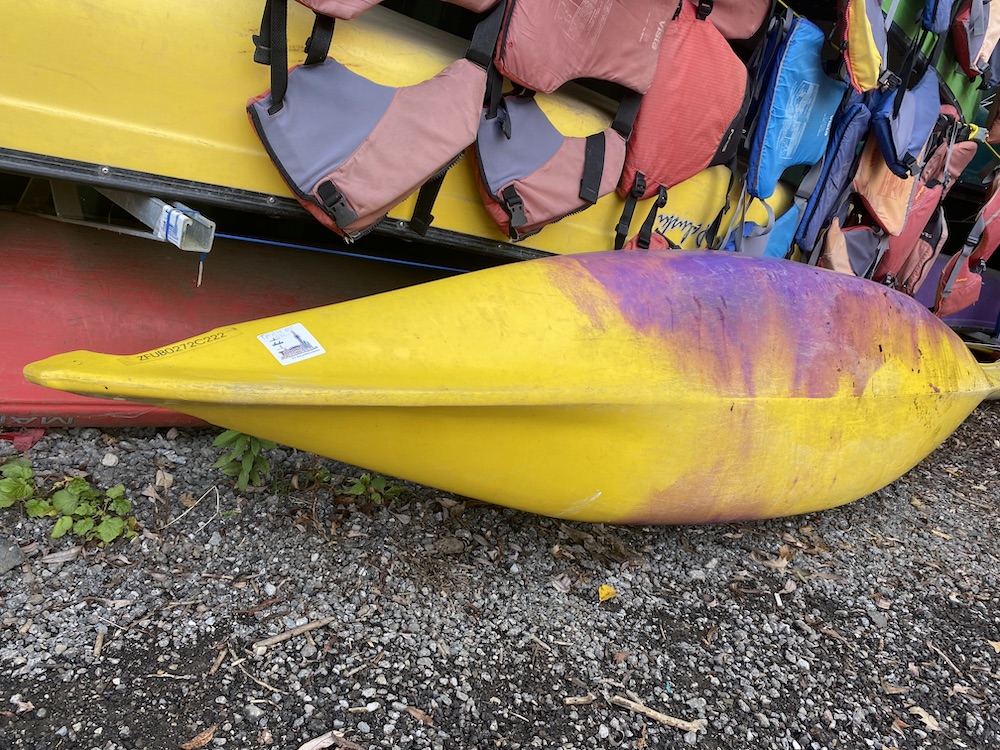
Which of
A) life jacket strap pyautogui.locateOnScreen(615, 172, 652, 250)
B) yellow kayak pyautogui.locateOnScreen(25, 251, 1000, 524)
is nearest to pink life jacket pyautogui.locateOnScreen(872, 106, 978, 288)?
yellow kayak pyautogui.locateOnScreen(25, 251, 1000, 524)

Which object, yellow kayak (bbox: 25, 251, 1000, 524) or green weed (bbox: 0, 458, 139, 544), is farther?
green weed (bbox: 0, 458, 139, 544)

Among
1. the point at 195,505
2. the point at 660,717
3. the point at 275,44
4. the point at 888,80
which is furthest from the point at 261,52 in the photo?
the point at 888,80

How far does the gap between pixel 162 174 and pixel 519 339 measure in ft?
3.35

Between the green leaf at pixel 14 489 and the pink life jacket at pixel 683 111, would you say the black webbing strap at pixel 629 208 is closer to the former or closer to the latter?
the pink life jacket at pixel 683 111

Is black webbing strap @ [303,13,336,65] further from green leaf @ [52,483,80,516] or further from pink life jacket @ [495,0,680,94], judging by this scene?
green leaf @ [52,483,80,516]

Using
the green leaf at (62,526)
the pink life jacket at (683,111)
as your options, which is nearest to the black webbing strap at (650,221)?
the pink life jacket at (683,111)

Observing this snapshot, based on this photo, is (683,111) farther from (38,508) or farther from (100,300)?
(38,508)

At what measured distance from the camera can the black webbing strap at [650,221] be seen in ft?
8.71

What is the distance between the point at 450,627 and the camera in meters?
1.70

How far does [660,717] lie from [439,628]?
0.55 metres

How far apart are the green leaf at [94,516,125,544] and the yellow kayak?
52 centimetres

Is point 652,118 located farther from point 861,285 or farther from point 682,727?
point 682,727

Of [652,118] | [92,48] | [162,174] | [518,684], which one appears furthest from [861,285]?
A: [92,48]

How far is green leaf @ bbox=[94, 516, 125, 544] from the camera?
1704 mm
